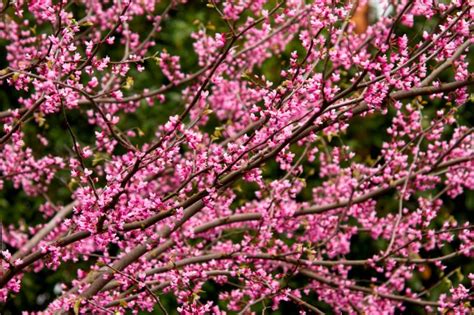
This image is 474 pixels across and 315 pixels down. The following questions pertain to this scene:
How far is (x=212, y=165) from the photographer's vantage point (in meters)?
3.97

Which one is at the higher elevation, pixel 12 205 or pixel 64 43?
pixel 12 205

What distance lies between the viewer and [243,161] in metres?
4.12

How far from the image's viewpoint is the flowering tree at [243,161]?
396cm

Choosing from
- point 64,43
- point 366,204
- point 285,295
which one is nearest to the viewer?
point 64,43

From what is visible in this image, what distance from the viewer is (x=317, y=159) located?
930 centimetres

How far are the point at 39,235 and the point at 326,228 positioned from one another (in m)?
2.54

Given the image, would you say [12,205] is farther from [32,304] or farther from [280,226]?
[280,226]

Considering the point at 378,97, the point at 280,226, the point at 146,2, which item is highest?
the point at 146,2

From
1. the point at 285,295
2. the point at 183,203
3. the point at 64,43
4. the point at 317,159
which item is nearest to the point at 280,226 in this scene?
the point at 285,295

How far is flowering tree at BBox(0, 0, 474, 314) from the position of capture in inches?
156

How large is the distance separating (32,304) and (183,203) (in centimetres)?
596

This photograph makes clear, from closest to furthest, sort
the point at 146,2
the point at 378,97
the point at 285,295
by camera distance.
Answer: the point at 378,97, the point at 285,295, the point at 146,2

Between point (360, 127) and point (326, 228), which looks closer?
point (326, 228)

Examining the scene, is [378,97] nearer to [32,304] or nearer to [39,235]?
[39,235]
